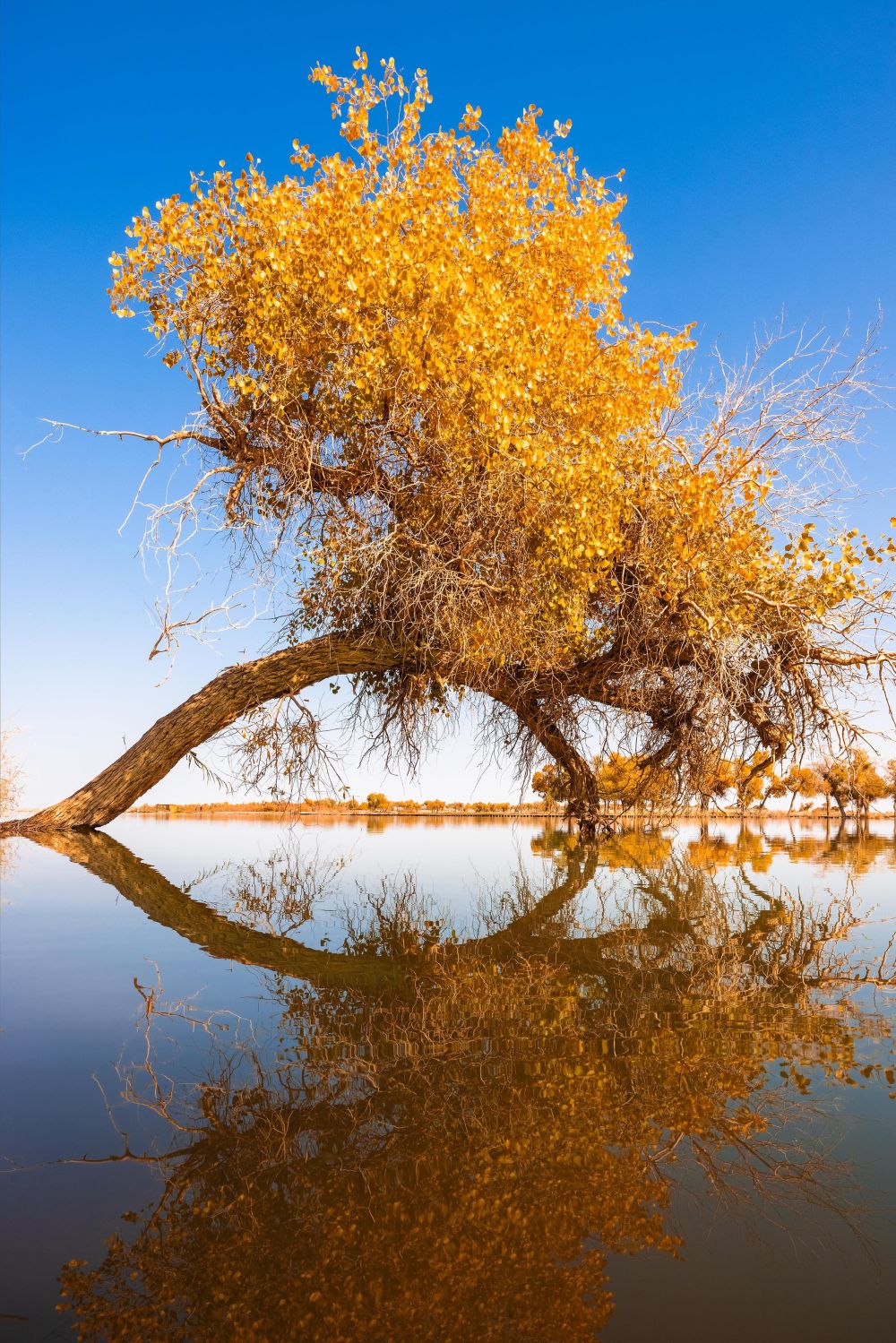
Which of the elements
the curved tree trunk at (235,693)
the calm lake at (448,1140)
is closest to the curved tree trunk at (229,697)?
the curved tree trunk at (235,693)

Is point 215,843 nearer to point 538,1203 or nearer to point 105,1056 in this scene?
point 105,1056

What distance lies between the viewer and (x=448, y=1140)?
1.97m

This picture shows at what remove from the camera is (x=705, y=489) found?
9641 millimetres

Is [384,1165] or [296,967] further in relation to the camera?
[296,967]

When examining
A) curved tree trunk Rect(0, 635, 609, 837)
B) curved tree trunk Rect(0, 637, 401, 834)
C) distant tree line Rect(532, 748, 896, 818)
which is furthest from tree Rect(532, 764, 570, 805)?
curved tree trunk Rect(0, 637, 401, 834)

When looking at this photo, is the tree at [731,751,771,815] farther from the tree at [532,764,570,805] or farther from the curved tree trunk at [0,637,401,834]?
the curved tree trunk at [0,637,401,834]

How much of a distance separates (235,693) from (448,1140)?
9.09 m

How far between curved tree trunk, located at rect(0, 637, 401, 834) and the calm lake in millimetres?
6238

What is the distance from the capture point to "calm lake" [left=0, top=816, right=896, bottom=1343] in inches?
57.6

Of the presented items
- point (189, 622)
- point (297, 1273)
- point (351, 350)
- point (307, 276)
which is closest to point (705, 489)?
point (351, 350)

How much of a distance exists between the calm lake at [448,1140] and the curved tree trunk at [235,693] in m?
6.24

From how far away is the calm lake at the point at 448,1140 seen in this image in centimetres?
146

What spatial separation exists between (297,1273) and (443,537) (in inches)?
349

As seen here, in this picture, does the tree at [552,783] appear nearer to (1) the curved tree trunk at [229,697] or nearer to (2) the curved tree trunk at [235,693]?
(1) the curved tree trunk at [229,697]
